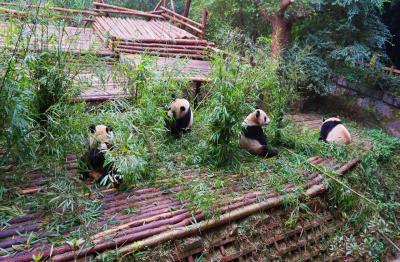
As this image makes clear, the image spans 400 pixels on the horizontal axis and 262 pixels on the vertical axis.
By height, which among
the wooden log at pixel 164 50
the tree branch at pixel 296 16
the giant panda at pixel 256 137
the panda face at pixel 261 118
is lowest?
the giant panda at pixel 256 137

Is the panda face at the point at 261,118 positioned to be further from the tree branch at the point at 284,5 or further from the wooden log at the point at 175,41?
the wooden log at the point at 175,41

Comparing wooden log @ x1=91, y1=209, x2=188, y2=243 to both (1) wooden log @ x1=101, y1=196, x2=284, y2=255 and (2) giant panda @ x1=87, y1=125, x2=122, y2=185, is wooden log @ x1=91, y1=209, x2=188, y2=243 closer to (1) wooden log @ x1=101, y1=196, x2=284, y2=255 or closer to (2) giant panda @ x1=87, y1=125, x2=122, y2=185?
(1) wooden log @ x1=101, y1=196, x2=284, y2=255

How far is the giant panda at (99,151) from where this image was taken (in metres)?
3.48

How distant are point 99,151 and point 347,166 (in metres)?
3.18

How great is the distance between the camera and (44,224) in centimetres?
283

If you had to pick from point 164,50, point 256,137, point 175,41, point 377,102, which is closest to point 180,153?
point 256,137

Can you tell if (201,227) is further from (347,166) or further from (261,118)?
(347,166)

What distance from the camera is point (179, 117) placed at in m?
4.82

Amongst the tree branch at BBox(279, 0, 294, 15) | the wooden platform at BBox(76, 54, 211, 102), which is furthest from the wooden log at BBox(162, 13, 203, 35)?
the wooden platform at BBox(76, 54, 211, 102)

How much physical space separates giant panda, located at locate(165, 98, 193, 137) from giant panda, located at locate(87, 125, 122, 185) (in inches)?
52.4

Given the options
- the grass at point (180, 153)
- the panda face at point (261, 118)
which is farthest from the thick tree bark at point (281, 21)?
the panda face at point (261, 118)

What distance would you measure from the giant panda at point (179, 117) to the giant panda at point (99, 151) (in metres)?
1.33

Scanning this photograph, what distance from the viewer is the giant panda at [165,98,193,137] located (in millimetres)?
4805

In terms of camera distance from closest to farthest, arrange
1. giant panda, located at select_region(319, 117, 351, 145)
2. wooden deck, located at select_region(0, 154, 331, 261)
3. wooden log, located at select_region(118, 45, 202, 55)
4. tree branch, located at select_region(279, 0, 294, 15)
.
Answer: wooden deck, located at select_region(0, 154, 331, 261)
giant panda, located at select_region(319, 117, 351, 145)
tree branch, located at select_region(279, 0, 294, 15)
wooden log, located at select_region(118, 45, 202, 55)
